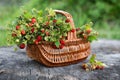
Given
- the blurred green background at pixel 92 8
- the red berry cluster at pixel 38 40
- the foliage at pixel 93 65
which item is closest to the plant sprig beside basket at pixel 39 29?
the red berry cluster at pixel 38 40

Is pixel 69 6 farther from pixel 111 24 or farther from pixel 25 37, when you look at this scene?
pixel 25 37

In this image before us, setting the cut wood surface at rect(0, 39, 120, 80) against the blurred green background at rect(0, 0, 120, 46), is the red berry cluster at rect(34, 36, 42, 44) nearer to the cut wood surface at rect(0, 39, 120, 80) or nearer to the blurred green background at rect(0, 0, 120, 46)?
the cut wood surface at rect(0, 39, 120, 80)

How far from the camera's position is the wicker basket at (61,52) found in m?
2.59

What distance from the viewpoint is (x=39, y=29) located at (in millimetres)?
2559

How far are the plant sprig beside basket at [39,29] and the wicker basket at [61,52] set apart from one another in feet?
0.15

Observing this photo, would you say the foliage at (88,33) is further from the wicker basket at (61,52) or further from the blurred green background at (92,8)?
the blurred green background at (92,8)

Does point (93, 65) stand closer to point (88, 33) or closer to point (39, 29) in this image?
point (88, 33)

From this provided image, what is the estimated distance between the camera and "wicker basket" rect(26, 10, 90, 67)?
2.59m

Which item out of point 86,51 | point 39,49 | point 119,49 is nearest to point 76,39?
point 86,51

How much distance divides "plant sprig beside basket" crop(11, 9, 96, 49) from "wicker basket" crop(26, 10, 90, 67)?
0.15 ft

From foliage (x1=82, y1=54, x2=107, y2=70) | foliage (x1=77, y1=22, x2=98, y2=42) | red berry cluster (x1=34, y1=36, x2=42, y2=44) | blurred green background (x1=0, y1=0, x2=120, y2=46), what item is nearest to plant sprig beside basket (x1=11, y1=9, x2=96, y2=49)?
red berry cluster (x1=34, y1=36, x2=42, y2=44)

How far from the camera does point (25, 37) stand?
251 centimetres

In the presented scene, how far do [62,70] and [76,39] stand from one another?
10.7 inches

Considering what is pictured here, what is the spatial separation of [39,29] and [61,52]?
0.25m
